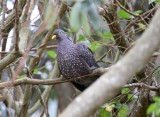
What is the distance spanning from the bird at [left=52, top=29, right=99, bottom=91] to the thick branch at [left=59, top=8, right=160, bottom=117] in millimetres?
2127

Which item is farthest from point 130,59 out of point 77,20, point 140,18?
point 140,18

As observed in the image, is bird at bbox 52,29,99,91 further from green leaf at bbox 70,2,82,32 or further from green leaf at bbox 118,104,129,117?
green leaf at bbox 70,2,82,32

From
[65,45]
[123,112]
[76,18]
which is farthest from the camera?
[65,45]

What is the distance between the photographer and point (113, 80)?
54.5 inches

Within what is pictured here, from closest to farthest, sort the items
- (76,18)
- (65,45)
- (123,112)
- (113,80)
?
(113,80)
(76,18)
(123,112)
(65,45)

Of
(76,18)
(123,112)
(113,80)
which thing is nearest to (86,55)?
(123,112)

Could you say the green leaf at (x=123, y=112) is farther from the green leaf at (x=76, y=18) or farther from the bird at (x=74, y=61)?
the green leaf at (x=76, y=18)

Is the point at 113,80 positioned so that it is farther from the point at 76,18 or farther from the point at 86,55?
the point at 86,55

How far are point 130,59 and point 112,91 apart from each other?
0.11m

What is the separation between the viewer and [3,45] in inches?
151

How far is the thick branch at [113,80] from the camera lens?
52.8 inches

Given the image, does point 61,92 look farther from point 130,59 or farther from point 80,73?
point 130,59

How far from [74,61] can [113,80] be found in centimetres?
229

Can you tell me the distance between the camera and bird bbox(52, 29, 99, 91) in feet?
11.8
